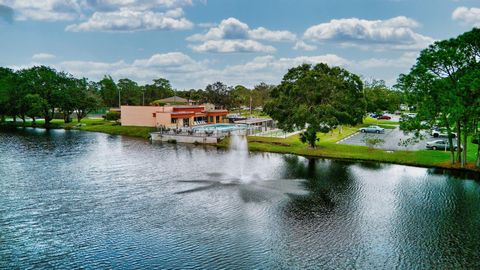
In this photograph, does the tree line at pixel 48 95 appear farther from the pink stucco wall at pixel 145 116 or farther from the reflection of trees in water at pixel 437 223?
the reflection of trees in water at pixel 437 223

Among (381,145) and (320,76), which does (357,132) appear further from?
(320,76)

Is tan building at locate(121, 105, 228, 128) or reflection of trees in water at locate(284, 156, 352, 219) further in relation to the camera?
tan building at locate(121, 105, 228, 128)

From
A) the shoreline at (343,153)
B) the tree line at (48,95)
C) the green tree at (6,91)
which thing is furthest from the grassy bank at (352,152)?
the green tree at (6,91)

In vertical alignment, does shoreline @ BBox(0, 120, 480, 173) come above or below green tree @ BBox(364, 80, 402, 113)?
below

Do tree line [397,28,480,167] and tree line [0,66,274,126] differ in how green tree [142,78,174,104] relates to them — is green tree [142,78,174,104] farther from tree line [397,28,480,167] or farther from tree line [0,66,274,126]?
tree line [397,28,480,167]

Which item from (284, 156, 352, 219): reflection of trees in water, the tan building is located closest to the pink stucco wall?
the tan building

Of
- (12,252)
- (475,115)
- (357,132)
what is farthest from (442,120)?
(12,252)
